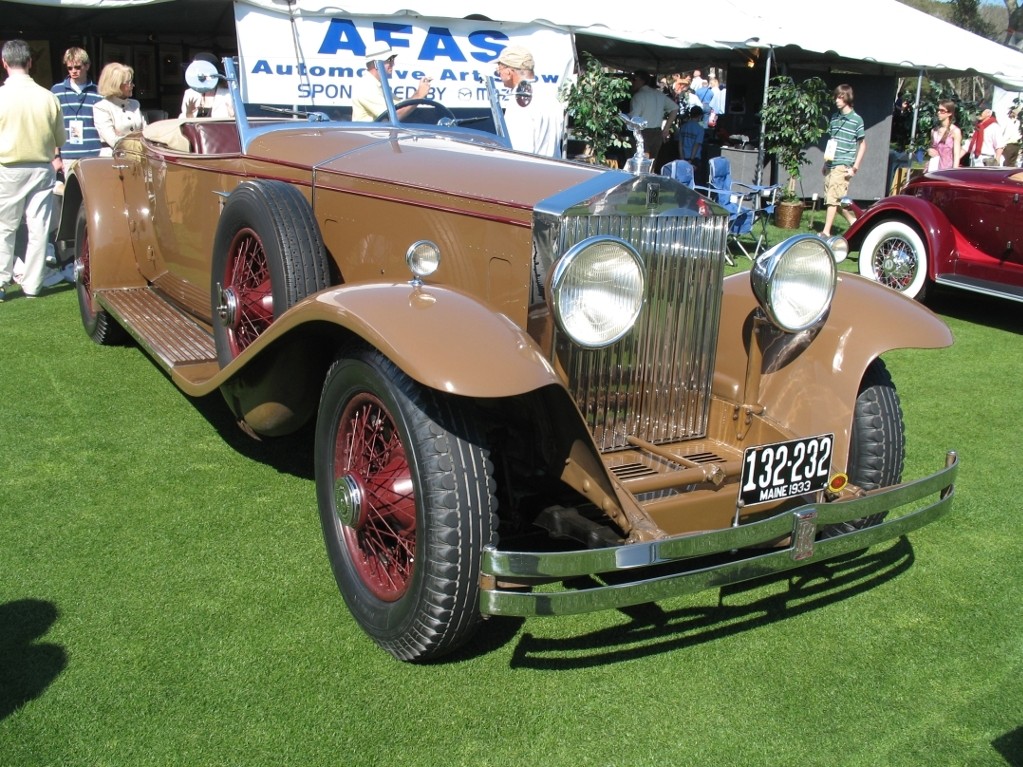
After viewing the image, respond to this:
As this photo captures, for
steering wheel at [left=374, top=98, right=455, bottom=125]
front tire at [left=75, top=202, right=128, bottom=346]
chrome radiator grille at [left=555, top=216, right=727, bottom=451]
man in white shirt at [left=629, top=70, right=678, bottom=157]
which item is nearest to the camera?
chrome radiator grille at [left=555, top=216, right=727, bottom=451]

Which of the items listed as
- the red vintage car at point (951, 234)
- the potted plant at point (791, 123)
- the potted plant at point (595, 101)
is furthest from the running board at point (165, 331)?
the potted plant at point (791, 123)

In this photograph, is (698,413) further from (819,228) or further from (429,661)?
(819,228)

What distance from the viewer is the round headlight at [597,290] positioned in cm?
268

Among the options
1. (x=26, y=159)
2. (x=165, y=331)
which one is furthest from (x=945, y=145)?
(x=165, y=331)

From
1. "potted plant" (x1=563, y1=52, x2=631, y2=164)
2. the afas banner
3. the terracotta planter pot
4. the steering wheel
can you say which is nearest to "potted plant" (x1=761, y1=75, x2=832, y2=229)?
the terracotta planter pot

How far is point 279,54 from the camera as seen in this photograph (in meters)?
9.36

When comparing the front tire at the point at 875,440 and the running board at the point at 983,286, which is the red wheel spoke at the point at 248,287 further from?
the running board at the point at 983,286

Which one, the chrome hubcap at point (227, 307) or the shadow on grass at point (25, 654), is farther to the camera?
the chrome hubcap at point (227, 307)

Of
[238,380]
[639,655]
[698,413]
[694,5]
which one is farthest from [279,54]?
[639,655]

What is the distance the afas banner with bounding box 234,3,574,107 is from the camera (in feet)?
29.2

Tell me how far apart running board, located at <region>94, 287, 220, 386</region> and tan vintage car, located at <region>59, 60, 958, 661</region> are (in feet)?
0.32

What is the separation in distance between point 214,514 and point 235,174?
1664 millimetres

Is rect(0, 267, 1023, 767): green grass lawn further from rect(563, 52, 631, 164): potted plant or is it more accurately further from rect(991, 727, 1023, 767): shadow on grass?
rect(563, 52, 631, 164): potted plant

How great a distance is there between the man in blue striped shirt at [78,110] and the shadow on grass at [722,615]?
6.91 m
